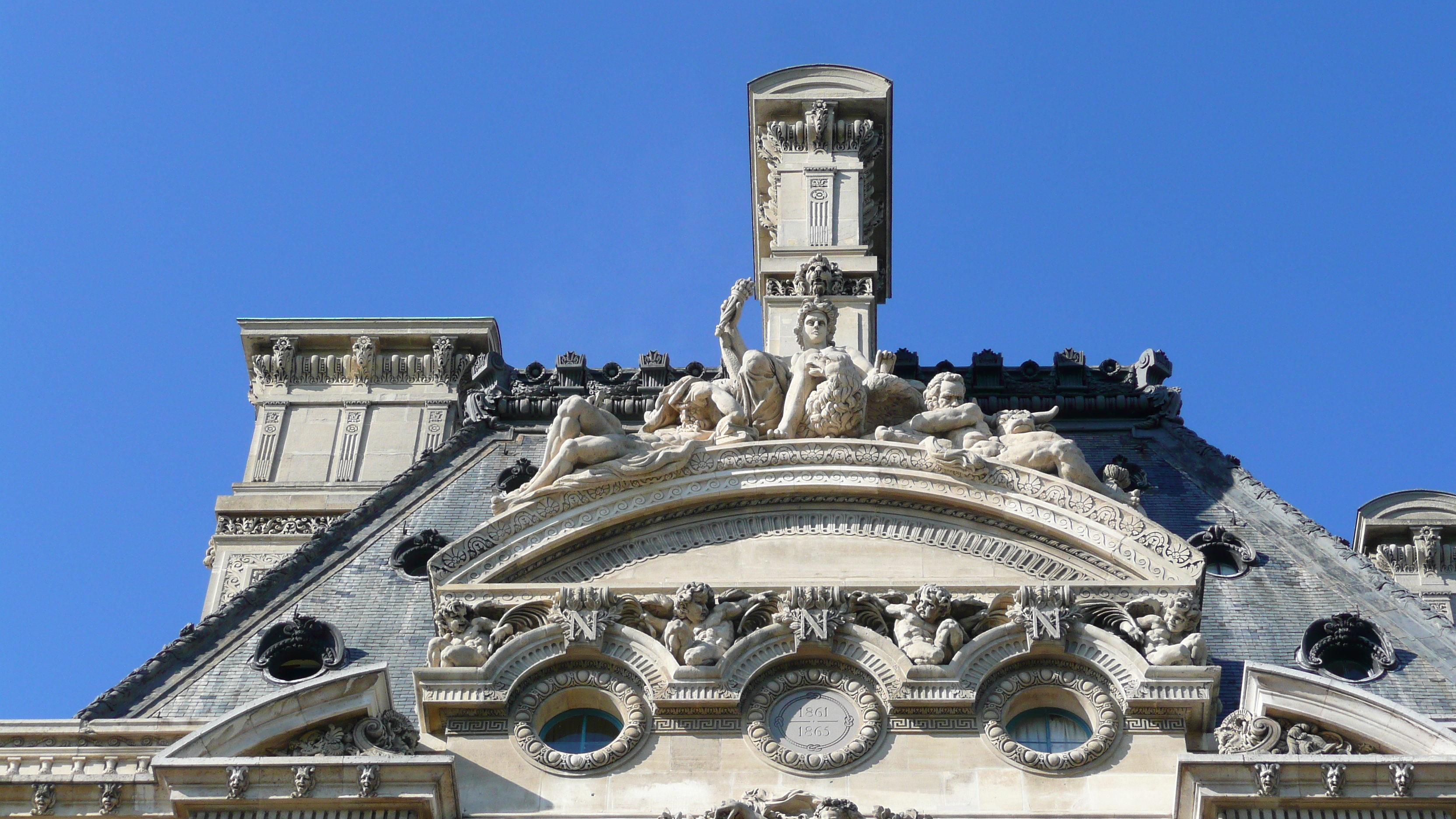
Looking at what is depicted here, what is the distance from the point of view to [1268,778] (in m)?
22.8

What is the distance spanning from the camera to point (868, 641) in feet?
80.8

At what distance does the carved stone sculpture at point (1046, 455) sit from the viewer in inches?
1037

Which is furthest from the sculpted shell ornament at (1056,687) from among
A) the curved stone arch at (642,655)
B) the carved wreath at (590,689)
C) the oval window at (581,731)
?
the oval window at (581,731)

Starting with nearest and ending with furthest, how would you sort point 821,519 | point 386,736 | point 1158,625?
point 386,736, point 1158,625, point 821,519

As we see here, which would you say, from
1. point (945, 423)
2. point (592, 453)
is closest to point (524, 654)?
point (592, 453)

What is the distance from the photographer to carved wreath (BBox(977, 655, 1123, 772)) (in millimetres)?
23766

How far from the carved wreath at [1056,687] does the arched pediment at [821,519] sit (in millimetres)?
1193

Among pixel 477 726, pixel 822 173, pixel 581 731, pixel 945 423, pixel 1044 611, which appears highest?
pixel 822 173

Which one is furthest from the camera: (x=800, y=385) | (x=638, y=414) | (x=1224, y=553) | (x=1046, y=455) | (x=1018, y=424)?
(x=638, y=414)

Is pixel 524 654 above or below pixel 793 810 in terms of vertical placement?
above

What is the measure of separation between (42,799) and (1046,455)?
372 inches

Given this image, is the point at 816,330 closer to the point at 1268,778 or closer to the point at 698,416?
the point at 698,416

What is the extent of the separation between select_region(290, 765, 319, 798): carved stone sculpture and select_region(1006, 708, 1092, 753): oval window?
19.0ft

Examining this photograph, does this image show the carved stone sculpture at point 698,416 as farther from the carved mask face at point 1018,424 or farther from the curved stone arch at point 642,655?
the curved stone arch at point 642,655
